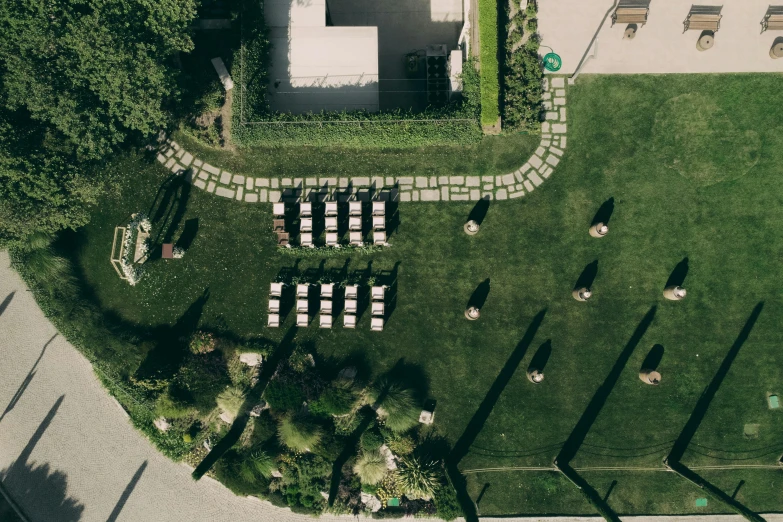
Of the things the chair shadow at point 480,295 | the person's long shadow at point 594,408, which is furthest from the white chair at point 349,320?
the person's long shadow at point 594,408

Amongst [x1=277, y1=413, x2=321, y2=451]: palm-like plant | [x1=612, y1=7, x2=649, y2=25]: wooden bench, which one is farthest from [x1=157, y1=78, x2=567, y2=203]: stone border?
[x1=277, y1=413, x2=321, y2=451]: palm-like plant

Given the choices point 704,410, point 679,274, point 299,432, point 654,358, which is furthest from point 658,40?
point 299,432

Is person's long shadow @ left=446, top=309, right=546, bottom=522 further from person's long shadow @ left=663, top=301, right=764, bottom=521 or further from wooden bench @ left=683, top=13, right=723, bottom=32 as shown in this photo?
wooden bench @ left=683, top=13, right=723, bottom=32

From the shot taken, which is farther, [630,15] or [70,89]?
[630,15]

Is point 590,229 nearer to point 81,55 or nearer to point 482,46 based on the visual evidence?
point 482,46

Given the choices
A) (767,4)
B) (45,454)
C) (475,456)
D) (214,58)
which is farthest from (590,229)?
(45,454)

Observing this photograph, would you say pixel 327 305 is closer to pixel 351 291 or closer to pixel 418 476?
pixel 351 291
